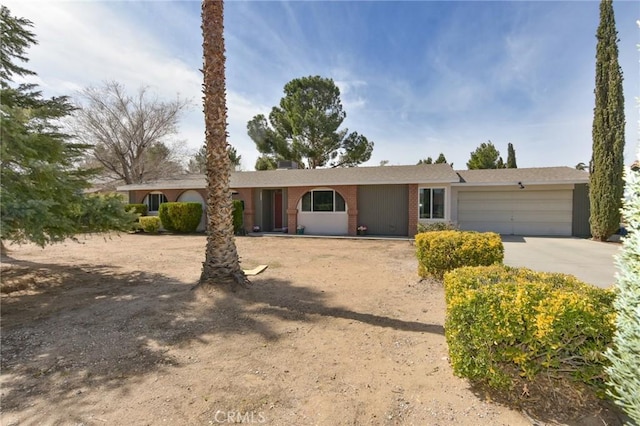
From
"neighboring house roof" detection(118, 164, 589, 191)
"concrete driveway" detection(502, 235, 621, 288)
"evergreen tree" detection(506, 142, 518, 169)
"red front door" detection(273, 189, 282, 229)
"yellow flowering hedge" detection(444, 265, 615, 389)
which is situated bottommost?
"concrete driveway" detection(502, 235, 621, 288)

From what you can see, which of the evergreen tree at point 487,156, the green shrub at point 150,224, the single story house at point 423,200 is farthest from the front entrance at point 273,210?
the evergreen tree at point 487,156

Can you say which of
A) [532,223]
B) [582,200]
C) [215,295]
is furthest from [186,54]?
[582,200]

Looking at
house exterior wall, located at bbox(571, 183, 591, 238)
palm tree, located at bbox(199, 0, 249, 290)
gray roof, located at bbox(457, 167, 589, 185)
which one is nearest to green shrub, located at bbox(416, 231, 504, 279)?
palm tree, located at bbox(199, 0, 249, 290)

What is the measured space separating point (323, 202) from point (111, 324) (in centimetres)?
1173

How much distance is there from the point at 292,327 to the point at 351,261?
15.9ft

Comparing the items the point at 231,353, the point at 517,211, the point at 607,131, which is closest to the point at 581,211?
the point at 517,211

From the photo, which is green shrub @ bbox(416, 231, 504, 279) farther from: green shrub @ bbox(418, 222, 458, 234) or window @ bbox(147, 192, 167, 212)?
window @ bbox(147, 192, 167, 212)

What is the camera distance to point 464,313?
2609 millimetres

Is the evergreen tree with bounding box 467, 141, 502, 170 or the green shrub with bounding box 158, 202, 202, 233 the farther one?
the evergreen tree with bounding box 467, 141, 502, 170

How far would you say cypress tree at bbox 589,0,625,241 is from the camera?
11820mm

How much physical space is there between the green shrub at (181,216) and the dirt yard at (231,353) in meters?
8.94

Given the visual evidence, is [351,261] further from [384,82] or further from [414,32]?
[384,82]

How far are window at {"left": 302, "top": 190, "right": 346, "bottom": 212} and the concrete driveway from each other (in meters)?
7.66

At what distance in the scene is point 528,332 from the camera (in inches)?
94.7
